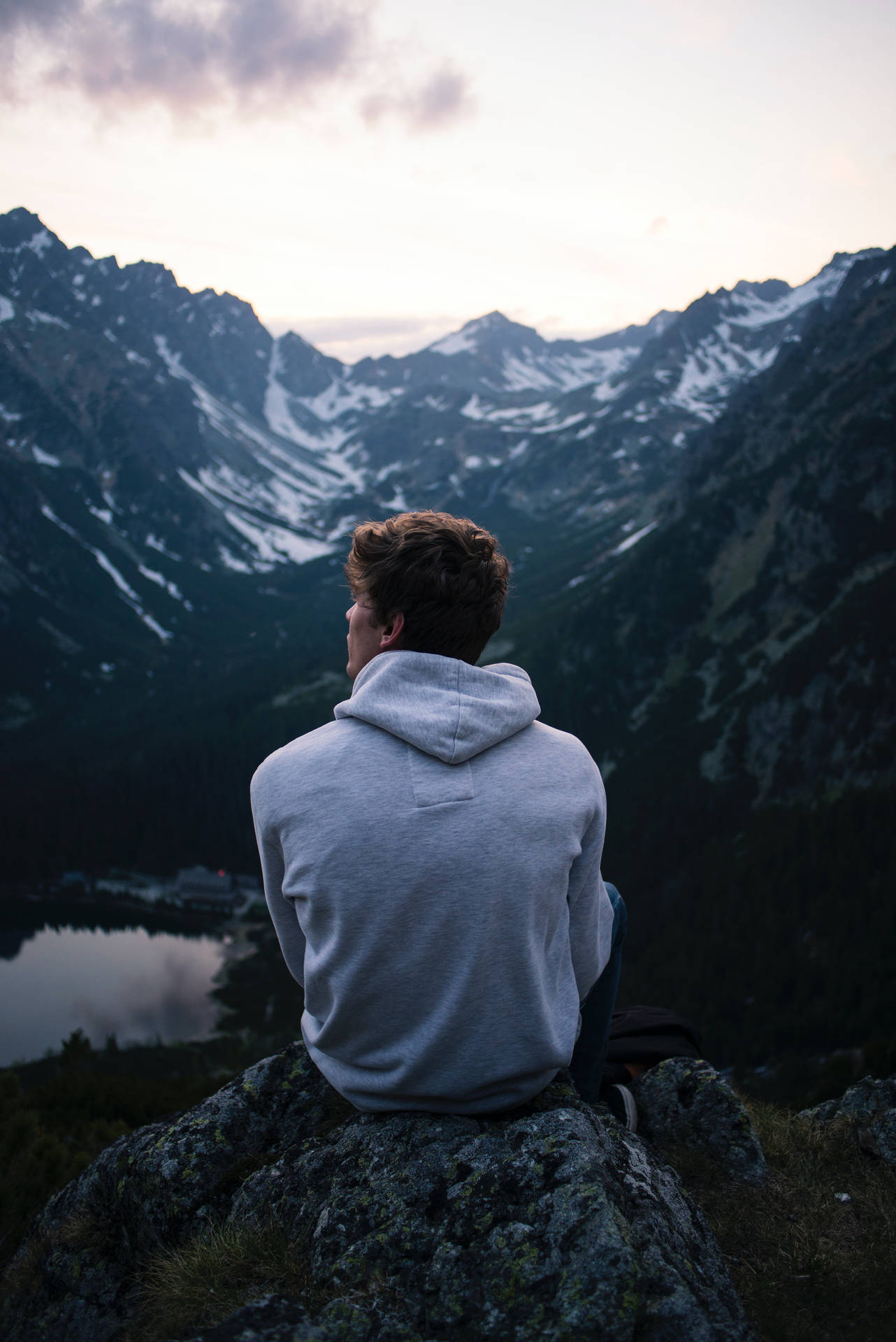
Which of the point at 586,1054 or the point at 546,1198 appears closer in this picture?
the point at 546,1198

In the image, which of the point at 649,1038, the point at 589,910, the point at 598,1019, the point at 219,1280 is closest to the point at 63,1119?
the point at 649,1038

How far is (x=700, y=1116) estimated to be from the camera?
7137 mm

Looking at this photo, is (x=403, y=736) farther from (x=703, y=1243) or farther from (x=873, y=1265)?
(x=873, y=1265)

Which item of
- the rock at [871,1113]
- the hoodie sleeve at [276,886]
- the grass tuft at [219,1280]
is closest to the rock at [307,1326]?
the grass tuft at [219,1280]

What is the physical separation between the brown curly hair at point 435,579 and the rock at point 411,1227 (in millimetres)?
2890

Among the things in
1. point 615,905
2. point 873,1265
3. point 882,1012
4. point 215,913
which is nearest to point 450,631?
point 615,905

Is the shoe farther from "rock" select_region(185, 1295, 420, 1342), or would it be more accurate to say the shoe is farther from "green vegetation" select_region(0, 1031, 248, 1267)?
"green vegetation" select_region(0, 1031, 248, 1267)

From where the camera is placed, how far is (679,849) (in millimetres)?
110625

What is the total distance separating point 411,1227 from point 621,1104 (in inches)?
117

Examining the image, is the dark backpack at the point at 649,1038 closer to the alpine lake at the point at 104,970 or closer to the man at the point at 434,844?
the man at the point at 434,844

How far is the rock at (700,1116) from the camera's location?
Answer: 6.83 m

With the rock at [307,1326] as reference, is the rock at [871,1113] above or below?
below

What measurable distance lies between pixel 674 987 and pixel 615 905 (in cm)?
8826

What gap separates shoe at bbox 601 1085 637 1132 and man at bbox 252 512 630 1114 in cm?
249
